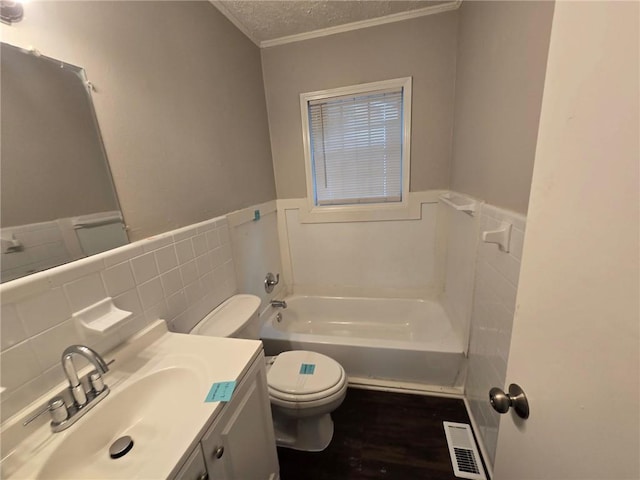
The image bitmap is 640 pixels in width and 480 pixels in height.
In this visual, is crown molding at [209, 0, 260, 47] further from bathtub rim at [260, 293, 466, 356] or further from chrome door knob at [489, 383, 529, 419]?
chrome door knob at [489, 383, 529, 419]

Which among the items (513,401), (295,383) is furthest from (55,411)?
(513,401)

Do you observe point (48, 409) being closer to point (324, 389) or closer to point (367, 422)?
point (324, 389)

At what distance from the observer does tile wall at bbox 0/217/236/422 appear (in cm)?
62

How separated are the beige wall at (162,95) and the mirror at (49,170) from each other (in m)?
0.05

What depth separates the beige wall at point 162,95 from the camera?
827 mm

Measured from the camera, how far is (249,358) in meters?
0.83

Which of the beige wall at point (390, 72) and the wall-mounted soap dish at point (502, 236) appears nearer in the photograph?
the wall-mounted soap dish at point (502, 236)

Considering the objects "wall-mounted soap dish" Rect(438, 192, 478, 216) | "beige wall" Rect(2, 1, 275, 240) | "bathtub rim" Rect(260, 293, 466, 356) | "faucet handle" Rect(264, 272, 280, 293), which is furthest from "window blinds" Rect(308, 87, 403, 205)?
"bathtub rim" Rect(260, 293, 466, 356)

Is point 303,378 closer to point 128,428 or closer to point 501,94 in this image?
point 128,428

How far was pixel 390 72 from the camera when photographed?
184 cm

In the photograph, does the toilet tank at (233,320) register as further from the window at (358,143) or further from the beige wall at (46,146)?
the window at (358,143)

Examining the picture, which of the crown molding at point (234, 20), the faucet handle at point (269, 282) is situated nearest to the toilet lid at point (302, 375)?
the faucet handle at point (269, 282)

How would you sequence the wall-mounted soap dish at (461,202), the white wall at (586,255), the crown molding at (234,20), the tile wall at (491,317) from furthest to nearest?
the crown molding at (234,20), the wall-mounted soap dish at (461,202), the tile wall at (491,317), the white wall at (586,255)

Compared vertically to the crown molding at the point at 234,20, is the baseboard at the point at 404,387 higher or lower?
lower
